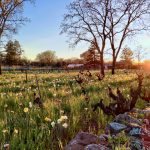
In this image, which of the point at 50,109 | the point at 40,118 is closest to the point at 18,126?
the point at 40,118

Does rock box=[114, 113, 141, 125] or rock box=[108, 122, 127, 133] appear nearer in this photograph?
rock box=[108, 122, 127, 133]

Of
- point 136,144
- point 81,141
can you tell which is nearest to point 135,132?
point 136,144

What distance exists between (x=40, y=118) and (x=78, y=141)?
6.47 ft

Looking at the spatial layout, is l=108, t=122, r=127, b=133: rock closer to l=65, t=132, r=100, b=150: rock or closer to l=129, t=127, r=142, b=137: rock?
l=129, t=127, r=142, b=137: rock

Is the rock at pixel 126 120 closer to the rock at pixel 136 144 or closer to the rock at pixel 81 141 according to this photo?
Answer: the rock at pixel 136 144

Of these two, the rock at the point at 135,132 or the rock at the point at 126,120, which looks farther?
the rock at the point at 126,120

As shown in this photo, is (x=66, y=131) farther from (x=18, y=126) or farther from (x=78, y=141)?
(x=78, y=141)

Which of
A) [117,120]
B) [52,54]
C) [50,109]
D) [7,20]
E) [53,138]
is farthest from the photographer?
[52,54]

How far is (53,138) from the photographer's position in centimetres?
475

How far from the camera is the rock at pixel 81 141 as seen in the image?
3.72m

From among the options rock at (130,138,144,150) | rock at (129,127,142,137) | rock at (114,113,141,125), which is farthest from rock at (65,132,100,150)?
rock at (114,113,141,125)

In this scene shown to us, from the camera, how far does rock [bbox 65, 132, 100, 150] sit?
372 centimetres

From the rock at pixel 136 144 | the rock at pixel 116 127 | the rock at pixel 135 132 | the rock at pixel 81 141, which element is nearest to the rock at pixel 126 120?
the rock at pixel 116 127

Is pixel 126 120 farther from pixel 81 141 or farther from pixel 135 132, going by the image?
pixel 81 141
